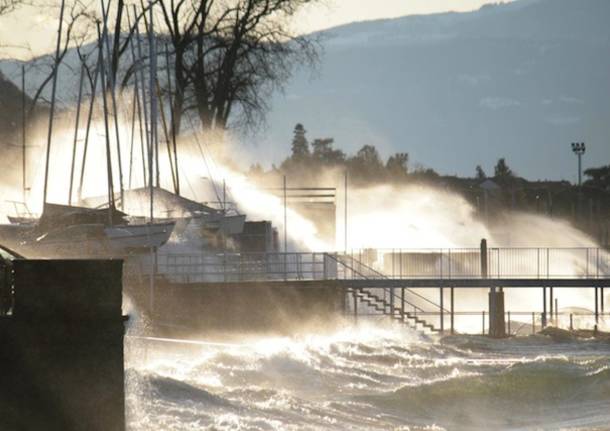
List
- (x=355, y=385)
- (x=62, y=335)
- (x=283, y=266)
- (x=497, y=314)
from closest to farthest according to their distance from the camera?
1. (x=62, y=335)
2. (x=355, y=385)
3. (x=283, y=266)
4. (x=497, y=314)

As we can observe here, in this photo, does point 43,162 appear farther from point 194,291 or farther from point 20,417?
point 20,417

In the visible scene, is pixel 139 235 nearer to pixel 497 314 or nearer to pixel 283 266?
pixel 283 266

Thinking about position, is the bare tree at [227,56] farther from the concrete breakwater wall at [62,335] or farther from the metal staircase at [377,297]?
the concrete breakwater wall at [62,335]

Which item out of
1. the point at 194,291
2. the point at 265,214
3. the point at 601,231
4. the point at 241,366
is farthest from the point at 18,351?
the point at 601,231

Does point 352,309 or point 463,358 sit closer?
point 463,358

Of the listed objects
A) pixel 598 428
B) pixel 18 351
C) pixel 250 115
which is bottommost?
pixel 598 428

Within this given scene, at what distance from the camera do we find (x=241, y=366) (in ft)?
148

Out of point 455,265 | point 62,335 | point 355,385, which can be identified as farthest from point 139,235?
point 62,335

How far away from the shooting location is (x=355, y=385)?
45.0m

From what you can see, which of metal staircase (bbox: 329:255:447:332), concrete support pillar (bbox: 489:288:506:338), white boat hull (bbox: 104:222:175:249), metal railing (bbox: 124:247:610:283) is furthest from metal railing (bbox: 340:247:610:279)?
white boat hull (bbox: 104:222:175:249)

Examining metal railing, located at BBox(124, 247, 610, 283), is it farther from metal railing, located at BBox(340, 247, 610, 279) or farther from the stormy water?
the stormy water

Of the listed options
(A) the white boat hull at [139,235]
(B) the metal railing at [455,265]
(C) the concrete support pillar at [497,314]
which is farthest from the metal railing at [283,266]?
(C) the concrete support pillar at [497,314]

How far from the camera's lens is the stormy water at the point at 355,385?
112 ft

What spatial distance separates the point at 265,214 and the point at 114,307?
67100mm
